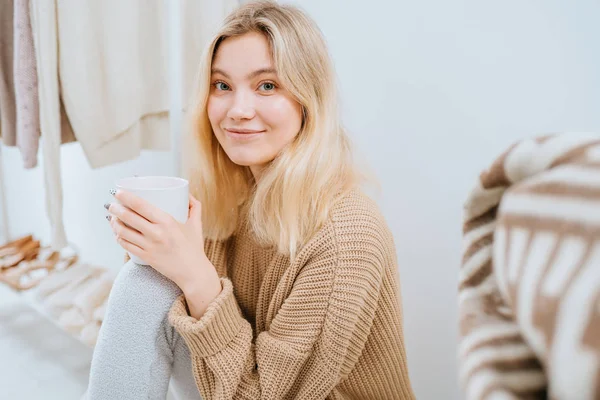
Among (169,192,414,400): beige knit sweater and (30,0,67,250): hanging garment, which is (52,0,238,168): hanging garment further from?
(169,192,414,400): beige knit sweater

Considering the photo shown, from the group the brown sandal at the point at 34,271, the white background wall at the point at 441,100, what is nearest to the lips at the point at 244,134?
the white background wall at the point at 441,100

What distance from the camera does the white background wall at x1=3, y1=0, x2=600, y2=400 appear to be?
74cm

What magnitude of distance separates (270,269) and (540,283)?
0.56 meters

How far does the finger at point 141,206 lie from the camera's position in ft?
1.77

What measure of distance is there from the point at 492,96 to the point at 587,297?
0.74m

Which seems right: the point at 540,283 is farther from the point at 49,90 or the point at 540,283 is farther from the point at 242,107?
the point at 49,90

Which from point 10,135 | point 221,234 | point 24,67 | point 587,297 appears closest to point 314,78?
point 221,234

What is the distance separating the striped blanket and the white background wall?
629 millimetres

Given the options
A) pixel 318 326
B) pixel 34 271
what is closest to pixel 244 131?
pixel 318 326

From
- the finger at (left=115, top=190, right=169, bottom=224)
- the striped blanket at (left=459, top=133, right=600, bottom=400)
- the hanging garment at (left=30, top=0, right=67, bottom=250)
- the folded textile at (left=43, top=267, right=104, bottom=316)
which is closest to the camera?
the striped blanket at (left=459, top=133, right=600, bottom=400)

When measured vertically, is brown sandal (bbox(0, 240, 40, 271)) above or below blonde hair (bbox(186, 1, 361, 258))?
below

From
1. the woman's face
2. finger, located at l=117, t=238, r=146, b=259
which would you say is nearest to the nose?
the woman's face

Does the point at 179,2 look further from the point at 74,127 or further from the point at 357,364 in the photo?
the point at 357,364

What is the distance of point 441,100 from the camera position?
2.94ft
